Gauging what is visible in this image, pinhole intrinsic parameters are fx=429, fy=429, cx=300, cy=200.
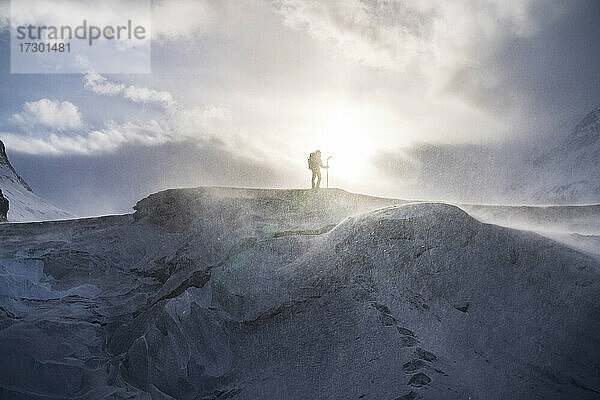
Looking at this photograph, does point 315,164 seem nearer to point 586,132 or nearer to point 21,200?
point 21,200

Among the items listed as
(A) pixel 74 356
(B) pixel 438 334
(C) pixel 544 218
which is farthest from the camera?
(C) pixel 544 218

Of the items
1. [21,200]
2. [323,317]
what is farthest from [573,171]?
[323,317]

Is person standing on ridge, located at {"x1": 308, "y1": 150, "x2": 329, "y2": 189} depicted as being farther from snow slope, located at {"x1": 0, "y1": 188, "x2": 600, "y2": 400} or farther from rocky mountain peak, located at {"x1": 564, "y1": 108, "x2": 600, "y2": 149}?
rocky mountain peak, located at {"x1": 564, "y1": 108, "x2": 600, "y2": 149}

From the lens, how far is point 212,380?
856 cm

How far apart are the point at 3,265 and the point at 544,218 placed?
16.8m

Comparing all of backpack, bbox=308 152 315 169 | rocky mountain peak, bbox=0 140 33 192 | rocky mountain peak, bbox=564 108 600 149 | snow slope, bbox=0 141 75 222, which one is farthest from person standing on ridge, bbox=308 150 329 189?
rocky mountain peak, bbox=564 108 600 149

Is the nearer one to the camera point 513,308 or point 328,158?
point 513,308

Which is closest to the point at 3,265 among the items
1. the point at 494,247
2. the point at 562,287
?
the point at 494,247

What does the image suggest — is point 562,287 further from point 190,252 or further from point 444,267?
point 190,252

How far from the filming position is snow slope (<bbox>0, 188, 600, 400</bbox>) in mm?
7461

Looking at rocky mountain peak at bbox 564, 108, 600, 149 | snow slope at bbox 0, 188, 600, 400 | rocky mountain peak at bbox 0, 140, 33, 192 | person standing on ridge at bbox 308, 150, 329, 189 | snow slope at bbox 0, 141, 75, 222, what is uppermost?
rocky mountain peak at bbox 564, 108, 600, 149

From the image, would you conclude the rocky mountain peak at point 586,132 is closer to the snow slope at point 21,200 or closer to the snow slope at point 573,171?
the snow slope at point 573,171

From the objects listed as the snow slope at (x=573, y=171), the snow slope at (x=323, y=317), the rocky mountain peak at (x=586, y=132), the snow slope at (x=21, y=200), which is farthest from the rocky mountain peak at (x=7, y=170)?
the rocky mountain peak at (x=586, y=132)

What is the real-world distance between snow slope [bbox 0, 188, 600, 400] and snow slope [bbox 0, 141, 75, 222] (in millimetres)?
50005
